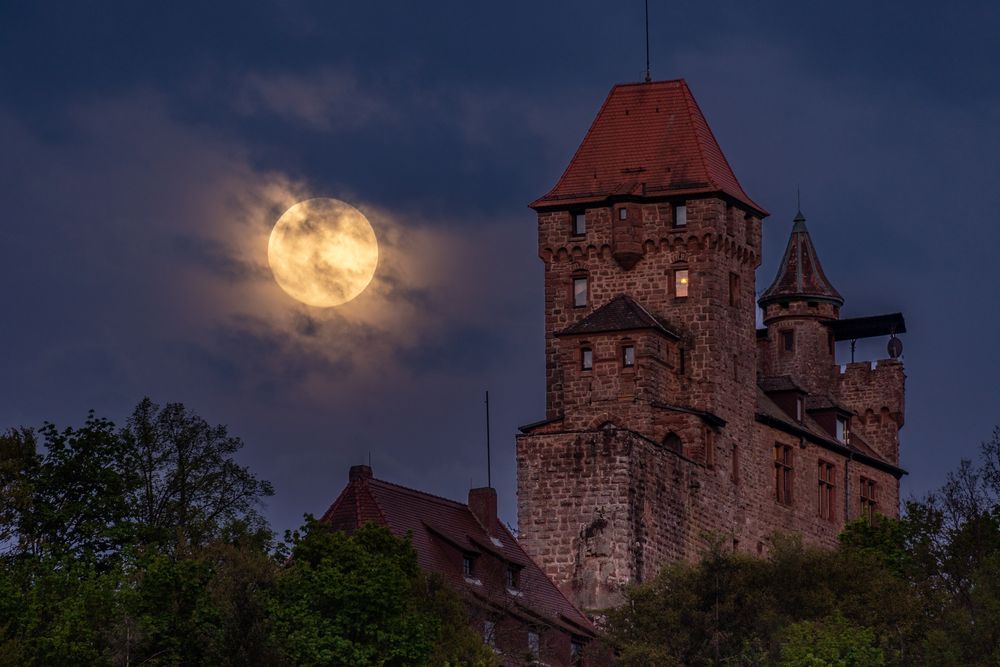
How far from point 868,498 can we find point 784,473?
27.0ft

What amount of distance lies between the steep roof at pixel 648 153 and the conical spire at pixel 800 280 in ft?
48.7

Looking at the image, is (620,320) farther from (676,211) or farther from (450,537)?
(450,537)

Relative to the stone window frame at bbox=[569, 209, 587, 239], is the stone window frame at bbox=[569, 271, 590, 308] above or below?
below

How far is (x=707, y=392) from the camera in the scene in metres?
108

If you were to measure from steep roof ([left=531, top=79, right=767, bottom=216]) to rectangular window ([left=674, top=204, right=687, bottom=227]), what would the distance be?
0.57m

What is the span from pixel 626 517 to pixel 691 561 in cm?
447

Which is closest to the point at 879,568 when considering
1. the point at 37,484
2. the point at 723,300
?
the point at 723,300

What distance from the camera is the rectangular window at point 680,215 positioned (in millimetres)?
109062

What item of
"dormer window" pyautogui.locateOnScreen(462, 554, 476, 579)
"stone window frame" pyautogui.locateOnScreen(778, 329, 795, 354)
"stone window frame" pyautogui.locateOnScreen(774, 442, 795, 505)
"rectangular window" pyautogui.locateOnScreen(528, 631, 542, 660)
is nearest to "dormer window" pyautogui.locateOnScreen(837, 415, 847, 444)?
"stone window frame" pyautogui.locateOnScreen(778, 329, 795, 354)

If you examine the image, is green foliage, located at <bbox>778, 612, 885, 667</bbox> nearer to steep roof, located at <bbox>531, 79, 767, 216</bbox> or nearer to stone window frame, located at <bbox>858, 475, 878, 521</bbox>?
steep roof, located at <bbox>531, 79, 767, 216</bbox>

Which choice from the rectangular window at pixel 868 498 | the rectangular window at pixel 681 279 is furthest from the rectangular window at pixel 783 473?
the rectangular window at pixel 681 279

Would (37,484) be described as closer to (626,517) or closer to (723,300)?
(626,517)

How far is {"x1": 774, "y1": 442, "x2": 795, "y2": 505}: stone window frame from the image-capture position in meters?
113

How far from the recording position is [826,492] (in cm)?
11719
